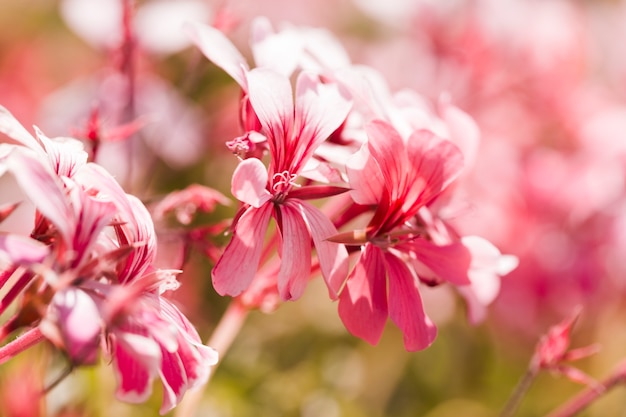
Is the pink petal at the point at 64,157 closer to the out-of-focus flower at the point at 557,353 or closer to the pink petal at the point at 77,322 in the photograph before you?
the pink petal at the point at 77,322

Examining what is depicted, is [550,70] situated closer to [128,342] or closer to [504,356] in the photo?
[504,356]

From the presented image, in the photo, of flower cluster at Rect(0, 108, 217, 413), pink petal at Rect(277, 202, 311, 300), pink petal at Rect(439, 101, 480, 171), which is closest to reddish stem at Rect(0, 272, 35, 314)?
flower cluster at Rect(0, 108, 217, 413)

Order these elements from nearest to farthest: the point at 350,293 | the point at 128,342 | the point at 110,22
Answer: the point at 128,342 < the point at 350,293 < the point at 110,22

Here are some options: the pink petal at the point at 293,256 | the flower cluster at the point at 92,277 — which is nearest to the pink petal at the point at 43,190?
the flower cluster at the point at 92,277

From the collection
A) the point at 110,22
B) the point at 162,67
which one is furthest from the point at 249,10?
the point at 110,22

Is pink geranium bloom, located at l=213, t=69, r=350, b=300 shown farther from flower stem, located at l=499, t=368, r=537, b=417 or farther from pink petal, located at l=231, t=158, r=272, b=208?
flower stem, located at l=499, t=368, r=537, b=417

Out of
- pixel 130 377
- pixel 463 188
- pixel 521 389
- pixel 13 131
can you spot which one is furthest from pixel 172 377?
pixel 463 188
